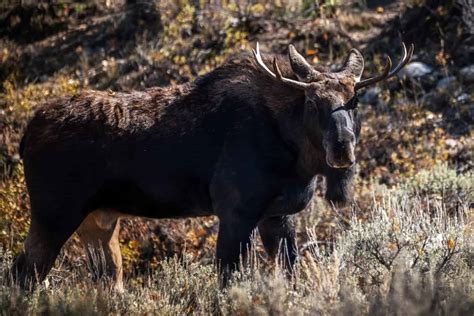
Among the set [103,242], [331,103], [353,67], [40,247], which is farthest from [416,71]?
[40,247]

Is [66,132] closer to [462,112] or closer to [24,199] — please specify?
[24,199]

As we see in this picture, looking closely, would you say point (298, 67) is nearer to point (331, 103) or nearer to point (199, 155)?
point (331, 103)

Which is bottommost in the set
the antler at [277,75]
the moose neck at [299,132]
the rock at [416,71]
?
the moose neck at [299,132]

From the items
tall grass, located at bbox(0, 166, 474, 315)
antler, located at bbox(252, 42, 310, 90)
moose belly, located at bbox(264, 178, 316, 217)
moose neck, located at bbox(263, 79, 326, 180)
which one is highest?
antler, located at bbox(252, 42, 310, 90)

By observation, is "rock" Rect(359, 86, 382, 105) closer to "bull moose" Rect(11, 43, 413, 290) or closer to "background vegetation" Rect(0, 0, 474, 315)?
"background vegetation" Rect(0, 0, 474, 315)

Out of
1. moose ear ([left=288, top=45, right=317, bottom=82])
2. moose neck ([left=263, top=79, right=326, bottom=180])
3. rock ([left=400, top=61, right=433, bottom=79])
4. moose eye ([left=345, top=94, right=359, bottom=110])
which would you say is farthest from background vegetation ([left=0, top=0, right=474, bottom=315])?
moose ear ([left=288, top=45, right=317, bottom=82])

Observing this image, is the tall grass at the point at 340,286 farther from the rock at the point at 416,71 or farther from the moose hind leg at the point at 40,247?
the rock at the point at 416,71

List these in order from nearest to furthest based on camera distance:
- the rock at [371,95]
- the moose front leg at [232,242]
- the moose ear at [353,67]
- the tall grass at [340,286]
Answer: the tall grass at [340,286] < the moose front leg at [232,242] < the moose ear at [353,67] < the rock at [371,95]

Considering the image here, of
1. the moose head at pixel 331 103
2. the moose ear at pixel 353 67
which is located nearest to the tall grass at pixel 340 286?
the moose head at pixel 331 103

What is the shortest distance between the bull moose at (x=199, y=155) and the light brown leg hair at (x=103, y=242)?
0.10 ft

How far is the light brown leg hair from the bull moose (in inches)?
1.2

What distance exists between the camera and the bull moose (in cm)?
730

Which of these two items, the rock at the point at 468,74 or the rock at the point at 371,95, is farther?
the rock at the point at 371,95

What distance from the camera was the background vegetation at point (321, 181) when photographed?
6.52 metres
